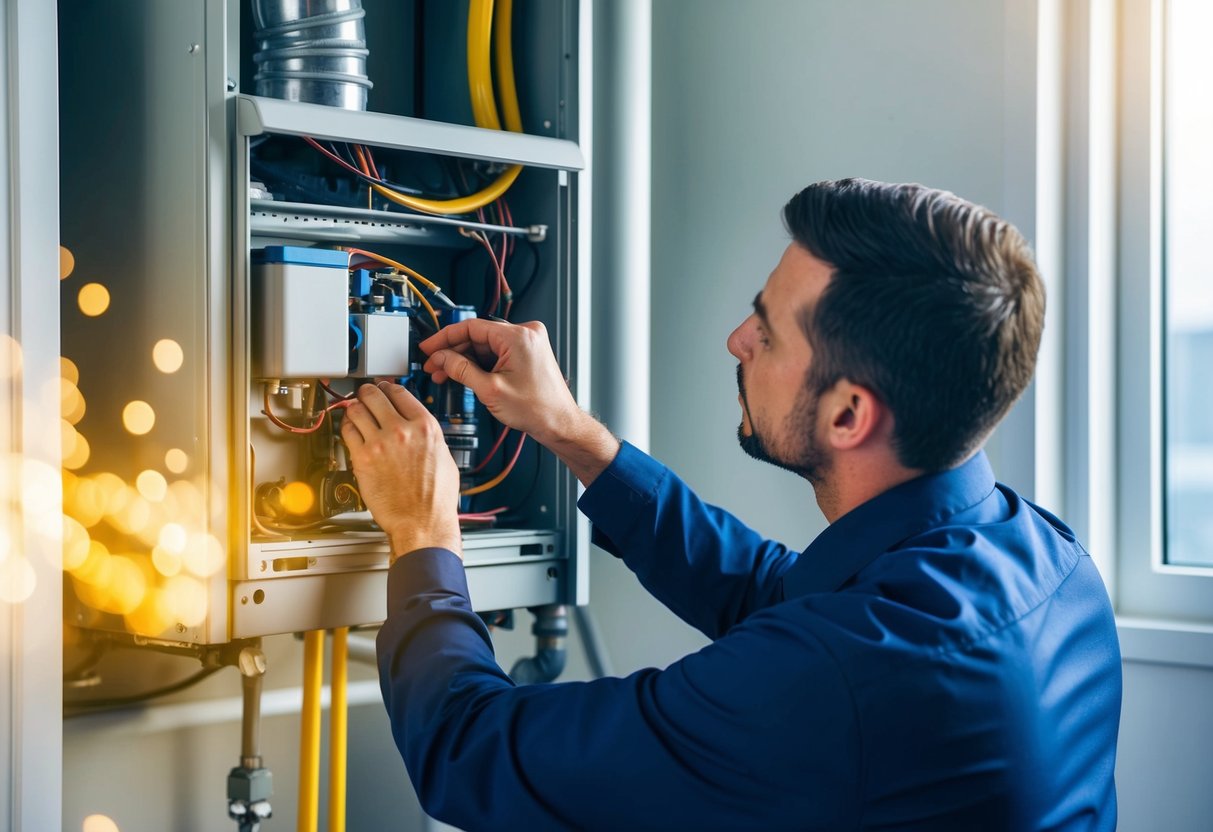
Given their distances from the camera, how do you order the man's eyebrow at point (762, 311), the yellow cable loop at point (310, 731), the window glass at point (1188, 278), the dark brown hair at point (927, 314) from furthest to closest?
the window glass at point (1188, 278) < the yellow cable loop at point (310, 731) < the man's eyebrow at point (762, 311) < the dark brown hair at point (927, 314)

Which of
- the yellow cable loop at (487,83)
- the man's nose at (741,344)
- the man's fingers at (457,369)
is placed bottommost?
the man's fingers at (457,369)

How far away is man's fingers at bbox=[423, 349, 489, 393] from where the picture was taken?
1265 millimetres

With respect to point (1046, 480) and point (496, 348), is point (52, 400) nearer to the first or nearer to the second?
point (496, 348)

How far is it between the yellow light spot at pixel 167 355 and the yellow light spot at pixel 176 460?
0.26ft

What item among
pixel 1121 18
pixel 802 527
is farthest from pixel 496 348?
pixel 1121 18

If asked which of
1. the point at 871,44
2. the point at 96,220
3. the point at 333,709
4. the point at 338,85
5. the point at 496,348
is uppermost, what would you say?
the point at 871,44

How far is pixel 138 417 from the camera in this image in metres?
1.22

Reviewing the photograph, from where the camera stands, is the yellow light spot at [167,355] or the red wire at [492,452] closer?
the yellow light spot at [167,355]


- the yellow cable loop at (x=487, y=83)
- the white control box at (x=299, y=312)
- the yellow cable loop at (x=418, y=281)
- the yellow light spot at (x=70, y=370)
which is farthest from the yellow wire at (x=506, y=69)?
the yellow light spot at (x=70, y=370)

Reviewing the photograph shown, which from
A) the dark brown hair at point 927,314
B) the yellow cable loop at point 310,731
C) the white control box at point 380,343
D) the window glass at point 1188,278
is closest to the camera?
the dark brown hair at point 927,314

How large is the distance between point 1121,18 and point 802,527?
804mm

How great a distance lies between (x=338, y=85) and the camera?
1.27 m

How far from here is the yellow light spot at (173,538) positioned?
3.83ft

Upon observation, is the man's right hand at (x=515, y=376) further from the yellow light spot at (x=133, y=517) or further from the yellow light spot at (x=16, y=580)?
the yellow light spot at (x=16, y=580)
